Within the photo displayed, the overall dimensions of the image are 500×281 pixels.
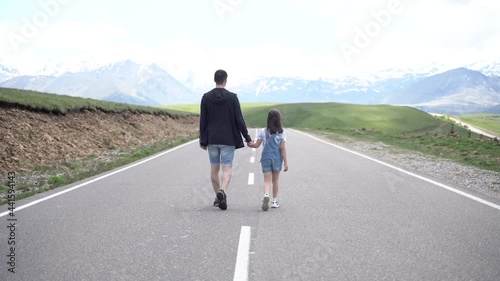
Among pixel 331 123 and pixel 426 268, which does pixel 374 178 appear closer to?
pixel 426 268

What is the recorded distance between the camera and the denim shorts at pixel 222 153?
25.0ft

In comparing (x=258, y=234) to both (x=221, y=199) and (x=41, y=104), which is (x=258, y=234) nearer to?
(x=221, y=199)

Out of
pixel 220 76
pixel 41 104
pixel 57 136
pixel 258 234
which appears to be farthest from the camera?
pixel 41 104

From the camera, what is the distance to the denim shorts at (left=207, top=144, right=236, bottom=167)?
7625 mm

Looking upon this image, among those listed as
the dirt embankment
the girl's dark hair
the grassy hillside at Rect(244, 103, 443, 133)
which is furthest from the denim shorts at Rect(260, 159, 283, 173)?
the grassy hillside at Rect(244, 103, 443, 133)

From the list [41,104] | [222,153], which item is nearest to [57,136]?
[41,104]

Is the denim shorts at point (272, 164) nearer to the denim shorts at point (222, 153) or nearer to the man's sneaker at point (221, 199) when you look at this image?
the denim shorts at point (222, 153)

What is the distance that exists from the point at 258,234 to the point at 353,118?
95.7m

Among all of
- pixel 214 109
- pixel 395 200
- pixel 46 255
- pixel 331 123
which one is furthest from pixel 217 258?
pixel 331 123

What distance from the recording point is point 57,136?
59.6 feet

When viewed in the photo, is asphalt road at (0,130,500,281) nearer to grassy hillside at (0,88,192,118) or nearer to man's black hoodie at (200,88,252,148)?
man's black hoodie at (200,88,252,148)

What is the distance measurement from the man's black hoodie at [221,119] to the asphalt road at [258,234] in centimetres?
122

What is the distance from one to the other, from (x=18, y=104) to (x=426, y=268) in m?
17.7

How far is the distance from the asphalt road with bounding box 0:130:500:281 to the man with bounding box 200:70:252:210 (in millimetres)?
982
